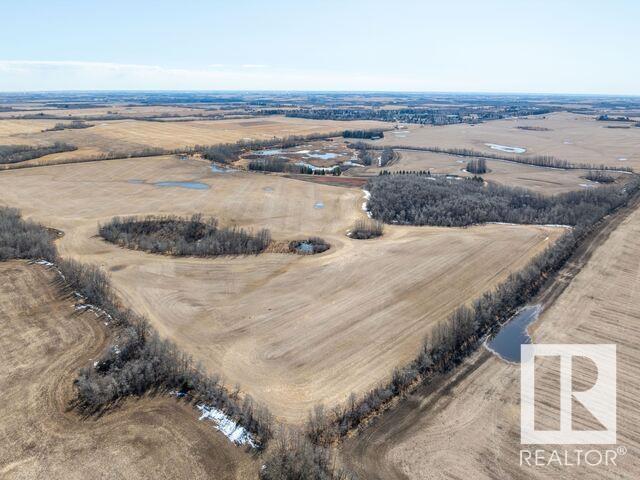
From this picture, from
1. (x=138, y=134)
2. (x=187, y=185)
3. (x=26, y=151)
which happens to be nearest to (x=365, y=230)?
(x=187, y=185)

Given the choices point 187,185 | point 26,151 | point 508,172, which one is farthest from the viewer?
point 26,151

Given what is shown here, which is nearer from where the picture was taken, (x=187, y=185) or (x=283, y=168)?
(x=187, y=185)

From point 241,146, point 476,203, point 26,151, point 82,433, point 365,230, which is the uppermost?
point 26,151

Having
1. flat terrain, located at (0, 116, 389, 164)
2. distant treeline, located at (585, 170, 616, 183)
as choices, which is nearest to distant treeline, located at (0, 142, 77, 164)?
flat terrain, located at (0, 116, 389, 164)

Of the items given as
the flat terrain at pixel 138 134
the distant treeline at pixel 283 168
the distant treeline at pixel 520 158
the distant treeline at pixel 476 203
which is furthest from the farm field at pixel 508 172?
the flat terrain at pixel 138 134

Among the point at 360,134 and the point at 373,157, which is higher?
the point at 360,134

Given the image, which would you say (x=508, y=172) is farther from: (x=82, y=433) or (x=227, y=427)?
(x=82, y=433)

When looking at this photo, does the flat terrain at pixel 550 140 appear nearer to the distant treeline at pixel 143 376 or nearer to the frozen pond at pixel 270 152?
the frozen pond at pixel 270 152
